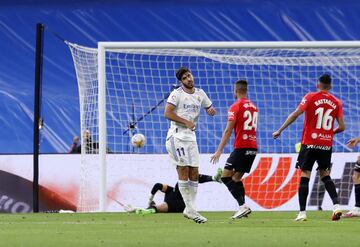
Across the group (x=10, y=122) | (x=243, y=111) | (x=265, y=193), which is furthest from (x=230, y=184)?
(x=10, y=122)

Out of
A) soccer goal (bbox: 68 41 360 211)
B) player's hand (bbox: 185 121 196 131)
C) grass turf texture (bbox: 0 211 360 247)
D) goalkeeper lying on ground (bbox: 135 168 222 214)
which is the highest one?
soccer goal (bbox: 68 41 360 211)

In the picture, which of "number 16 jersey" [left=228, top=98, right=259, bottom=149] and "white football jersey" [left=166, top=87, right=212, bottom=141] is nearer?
"white football jersey" [left=166, top=87, right=212, bottom=141]

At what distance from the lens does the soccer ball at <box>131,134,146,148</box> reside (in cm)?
1741

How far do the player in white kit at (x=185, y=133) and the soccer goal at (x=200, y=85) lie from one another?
4.70 metres

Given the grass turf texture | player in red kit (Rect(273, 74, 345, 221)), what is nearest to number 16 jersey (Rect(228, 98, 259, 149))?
player in red kit (Rect(273, 74, 345, 221))

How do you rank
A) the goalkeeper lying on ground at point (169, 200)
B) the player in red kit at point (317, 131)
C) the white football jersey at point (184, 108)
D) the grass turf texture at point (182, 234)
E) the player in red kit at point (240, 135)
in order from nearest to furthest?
the grass turf texture at point (182, 234)
the white football jersey at point (184, 108)
the player in red kit at point (317, 131)
the player in red kit at point (240, 135)
the goalkeeper lying on ground at point (169, 200)

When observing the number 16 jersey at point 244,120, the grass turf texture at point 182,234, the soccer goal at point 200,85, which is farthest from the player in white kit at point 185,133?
the soccer goal at point 200,85

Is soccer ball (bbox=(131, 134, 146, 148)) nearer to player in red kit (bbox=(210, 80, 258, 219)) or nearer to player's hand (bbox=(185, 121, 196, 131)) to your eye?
player in red kit (bbox=(210, 80, 258, 219))

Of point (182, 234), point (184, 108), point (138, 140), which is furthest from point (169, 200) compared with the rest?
point (182, 234)

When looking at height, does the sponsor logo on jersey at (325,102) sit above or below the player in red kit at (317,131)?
above

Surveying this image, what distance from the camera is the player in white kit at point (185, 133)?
12312 mm

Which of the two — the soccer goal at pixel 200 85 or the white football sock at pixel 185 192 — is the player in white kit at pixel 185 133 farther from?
the soccer goal at pixel 200 85

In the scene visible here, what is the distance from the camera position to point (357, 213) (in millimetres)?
14070

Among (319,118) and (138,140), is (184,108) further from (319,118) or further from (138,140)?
(138,140)
